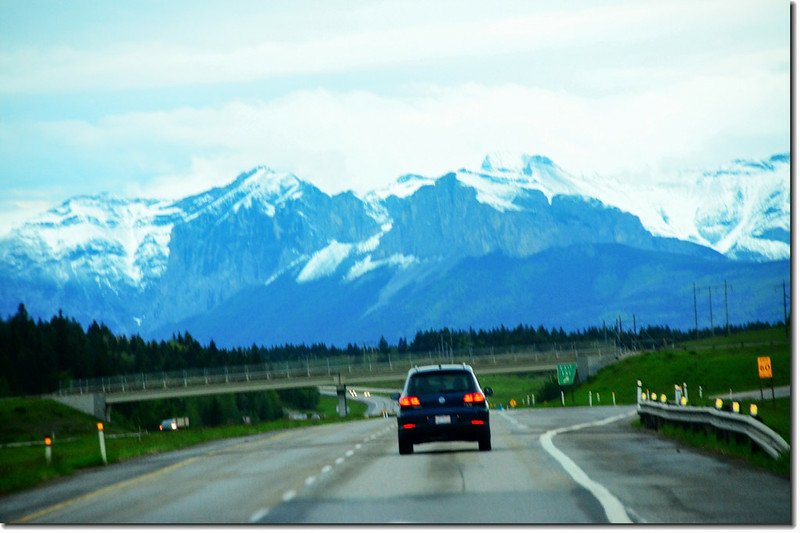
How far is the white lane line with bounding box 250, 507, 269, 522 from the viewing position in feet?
65.5

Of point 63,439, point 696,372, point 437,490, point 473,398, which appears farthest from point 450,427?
point 696,372

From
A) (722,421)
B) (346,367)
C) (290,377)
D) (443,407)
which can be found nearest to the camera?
(722,421)

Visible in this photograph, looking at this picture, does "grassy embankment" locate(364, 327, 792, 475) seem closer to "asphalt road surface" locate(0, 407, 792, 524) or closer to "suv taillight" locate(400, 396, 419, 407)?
"suv taillight" locate(400, 396, 419, 407)

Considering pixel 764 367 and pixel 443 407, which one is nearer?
pixel 443 407

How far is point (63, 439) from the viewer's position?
3652 inches

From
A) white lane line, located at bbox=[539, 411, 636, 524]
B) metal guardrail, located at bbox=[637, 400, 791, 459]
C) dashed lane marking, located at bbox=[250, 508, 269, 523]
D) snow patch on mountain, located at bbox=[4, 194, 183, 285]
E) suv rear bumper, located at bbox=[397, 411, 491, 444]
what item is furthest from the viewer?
snow patch on mountain, located at bbox=[4, 194, 183, 285]

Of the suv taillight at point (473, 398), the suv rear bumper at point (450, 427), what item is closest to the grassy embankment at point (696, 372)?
the suv rear bumper at point (450, 427)

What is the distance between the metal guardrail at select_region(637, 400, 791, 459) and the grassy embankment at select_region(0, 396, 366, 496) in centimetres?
1542

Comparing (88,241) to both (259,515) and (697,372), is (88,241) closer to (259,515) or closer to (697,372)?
(697,372)

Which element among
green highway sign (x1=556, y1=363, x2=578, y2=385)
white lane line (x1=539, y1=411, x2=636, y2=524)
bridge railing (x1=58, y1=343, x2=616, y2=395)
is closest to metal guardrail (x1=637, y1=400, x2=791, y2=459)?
white lane line (x1=539, y1=411, x2=636, y2=524)

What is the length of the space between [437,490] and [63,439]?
7339 cm

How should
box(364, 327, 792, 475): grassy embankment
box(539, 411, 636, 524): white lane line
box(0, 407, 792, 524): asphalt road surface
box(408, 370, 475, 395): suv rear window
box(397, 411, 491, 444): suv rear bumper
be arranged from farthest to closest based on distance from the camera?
box(364, 327, 792, 475): grassy embankment < box(408, 370, 475, 395): suv rear window < box(397, 411, 491, 444): suv rear bumper < box(0, 407, 792, 524): asphalt road surface < box(539, 411, 636, 524): white lane line

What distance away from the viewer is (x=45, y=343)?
190375 millimetres

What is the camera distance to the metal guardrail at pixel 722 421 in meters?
25.9
